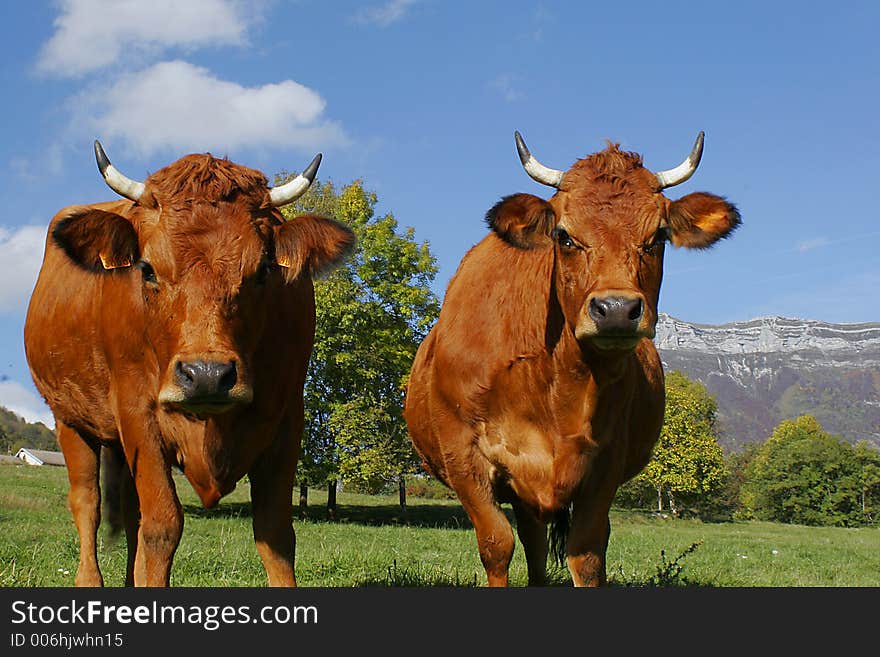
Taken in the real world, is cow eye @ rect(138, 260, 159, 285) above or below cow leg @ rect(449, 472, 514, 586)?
above

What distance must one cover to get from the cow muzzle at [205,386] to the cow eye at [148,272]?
704mm

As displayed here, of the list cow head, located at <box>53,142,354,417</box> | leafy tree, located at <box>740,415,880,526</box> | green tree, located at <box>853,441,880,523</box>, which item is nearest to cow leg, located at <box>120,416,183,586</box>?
cow head, located at <box>53,142,354,417</box>

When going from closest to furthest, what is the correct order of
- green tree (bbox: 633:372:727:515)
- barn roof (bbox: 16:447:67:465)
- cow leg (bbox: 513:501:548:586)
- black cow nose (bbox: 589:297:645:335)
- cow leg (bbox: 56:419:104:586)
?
black cow nose (bbox: 589:297:645:335) → cow leg (bbox: 56:419:104:586) → cow leg (bbox: 513:501:548:586) → green tree (bbox: 633:372:727:515) → barn roof (bbox: 16:447:67:465)

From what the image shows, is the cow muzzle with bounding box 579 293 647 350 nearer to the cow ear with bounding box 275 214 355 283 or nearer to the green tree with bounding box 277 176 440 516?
the cow ear with bounding box 275 214 355 283

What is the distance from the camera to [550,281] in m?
5.92

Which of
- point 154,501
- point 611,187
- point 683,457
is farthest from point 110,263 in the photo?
point 683,457

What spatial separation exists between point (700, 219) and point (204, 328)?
3.33 meters

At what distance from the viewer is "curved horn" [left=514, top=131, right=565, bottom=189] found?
5828 mm

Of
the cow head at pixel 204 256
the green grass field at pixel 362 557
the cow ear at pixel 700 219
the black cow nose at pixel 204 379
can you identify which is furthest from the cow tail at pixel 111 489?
the cow ear at pixel 700 219

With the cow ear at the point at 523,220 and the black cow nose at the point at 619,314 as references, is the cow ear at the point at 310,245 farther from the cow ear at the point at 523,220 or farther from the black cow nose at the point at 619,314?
the black cow nose at the point at 619,314

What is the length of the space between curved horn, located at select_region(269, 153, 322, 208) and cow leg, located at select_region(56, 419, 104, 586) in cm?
305

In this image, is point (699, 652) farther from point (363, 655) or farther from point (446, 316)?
point (446, 316)

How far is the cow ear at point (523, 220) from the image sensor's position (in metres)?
5.63

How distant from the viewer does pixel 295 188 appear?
5.31 metres
